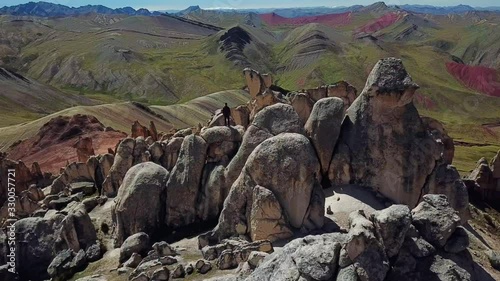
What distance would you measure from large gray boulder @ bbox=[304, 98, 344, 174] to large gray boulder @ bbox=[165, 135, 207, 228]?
30.6ft

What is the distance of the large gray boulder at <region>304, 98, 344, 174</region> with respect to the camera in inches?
1644

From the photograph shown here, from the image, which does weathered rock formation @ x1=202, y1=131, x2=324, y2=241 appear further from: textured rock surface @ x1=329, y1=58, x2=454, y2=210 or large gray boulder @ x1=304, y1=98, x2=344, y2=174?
textured rock surface @ x1=329, y1=58, x2=454, y2=210

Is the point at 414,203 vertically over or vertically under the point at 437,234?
under

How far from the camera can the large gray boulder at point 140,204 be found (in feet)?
138

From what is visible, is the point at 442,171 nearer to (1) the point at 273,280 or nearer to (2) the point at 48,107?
(1) the point at 273,280

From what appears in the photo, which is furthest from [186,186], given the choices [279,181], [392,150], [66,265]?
[392,150]

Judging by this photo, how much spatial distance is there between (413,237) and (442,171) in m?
15.2

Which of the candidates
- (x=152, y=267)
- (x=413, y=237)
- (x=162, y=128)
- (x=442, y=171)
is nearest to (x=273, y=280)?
(x=413, y=237)

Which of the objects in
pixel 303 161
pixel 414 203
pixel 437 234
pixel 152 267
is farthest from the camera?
pixel 414 203

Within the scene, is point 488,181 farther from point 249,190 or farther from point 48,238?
point 48,238

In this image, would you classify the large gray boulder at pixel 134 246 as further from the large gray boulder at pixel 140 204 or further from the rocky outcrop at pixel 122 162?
the rocky outcrop at pixel 122 162

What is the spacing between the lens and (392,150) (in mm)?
41031

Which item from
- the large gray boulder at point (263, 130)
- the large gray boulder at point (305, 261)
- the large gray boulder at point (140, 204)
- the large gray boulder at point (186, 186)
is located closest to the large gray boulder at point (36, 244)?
the large gray boulder at point (140, 204)

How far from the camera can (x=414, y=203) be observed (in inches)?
1625
